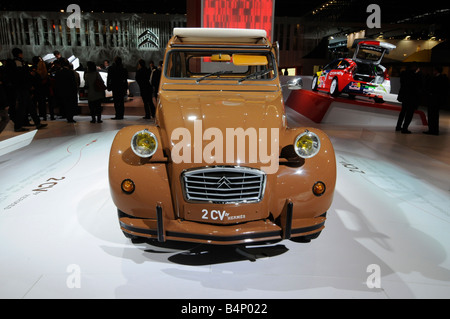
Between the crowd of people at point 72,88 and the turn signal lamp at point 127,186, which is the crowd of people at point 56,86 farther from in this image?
the turn signal lamp at point 127,186

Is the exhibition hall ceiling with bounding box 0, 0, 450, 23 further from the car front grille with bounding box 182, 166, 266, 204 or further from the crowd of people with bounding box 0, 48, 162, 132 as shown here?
the car front grille with bounding box 182, 166, 266, 204

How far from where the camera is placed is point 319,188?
2.50 metres

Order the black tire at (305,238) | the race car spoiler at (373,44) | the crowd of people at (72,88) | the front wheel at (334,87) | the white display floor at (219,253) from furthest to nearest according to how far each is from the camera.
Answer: the front wheel at (334,87) → the race car spoiler at (373,44) → the crowd of people at (72,88) → the black tire at (305,238) → the white display floor at (219,253)

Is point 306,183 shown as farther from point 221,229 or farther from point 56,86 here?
point 56,86

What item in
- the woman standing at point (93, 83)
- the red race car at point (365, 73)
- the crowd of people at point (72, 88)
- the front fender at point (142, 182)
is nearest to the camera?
the front fender at point (142, 182)

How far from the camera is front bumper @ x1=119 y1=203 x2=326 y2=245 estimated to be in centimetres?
230

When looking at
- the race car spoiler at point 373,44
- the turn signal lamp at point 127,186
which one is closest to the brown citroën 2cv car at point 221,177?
the turn signal lamp at point 127,186

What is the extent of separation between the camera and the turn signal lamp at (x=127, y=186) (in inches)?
96.0

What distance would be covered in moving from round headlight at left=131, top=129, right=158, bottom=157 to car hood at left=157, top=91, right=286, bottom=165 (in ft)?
0.38

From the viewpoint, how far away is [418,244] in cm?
294

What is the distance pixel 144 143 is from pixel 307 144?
1.35 meters

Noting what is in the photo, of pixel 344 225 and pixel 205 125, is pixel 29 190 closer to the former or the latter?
pixel 205 125

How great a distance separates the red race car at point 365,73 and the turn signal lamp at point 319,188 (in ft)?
27.6
